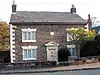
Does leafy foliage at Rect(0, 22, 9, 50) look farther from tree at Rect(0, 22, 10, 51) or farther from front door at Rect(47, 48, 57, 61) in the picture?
front door at Rect(47, 48, 57, 61)

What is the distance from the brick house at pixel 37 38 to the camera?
40.3 metres

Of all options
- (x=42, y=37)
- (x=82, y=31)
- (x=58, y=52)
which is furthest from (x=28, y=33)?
(x=82, y=31)

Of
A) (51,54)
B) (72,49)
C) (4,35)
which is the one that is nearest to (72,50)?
(72,49)

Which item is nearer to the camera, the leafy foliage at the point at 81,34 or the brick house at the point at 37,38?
the leafy foliage at the point at 81,34

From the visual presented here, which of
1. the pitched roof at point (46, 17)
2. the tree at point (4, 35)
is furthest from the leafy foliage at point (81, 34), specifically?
the tree at point (4, 35)

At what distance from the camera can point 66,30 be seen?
4122cm

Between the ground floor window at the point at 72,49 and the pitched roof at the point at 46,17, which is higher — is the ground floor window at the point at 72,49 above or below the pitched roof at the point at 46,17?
below

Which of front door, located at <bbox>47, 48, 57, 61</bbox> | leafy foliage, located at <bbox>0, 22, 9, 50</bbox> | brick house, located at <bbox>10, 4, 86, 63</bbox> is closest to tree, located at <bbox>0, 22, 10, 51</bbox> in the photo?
leafy foliage, located at <bbox>0, 22, 9, 50</bbox>

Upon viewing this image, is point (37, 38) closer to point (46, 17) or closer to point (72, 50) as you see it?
point (46, 17)

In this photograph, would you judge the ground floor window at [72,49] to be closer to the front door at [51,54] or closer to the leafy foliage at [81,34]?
the leafy foliage at [81,34]

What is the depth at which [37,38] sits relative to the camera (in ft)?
134

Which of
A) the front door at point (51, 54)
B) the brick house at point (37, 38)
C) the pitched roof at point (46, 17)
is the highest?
the pitched roof at point (46, 17)

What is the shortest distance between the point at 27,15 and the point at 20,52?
6.38 m

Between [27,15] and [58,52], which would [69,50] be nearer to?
[58,52]
